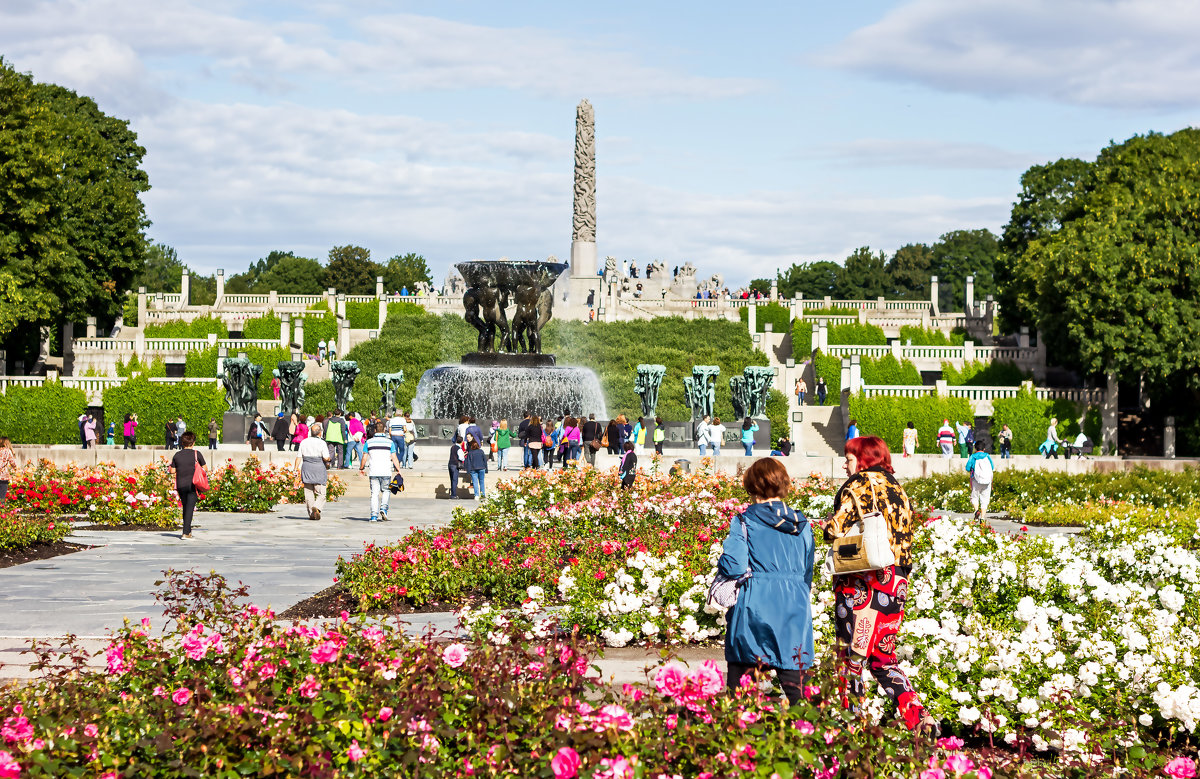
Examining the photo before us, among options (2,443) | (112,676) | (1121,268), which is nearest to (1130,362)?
(1121,268)

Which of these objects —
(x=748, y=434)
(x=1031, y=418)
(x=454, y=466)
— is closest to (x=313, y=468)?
(x=454, y=466)

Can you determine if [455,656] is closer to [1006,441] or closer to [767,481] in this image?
[767,481]

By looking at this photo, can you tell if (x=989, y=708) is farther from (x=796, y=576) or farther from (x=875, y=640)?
(x=796, y=576)

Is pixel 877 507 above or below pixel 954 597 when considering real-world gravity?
above

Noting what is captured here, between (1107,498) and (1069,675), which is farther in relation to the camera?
(1107,498)

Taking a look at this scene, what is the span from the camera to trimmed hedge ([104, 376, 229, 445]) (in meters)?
42.3

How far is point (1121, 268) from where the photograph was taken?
40.1 metres

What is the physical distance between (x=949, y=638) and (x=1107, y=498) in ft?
47.4

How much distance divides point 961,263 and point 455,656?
4187 inches

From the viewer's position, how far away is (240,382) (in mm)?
35938

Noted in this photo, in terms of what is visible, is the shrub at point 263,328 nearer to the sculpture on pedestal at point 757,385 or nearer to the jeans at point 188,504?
the sculpture on pedestal at point 757,385

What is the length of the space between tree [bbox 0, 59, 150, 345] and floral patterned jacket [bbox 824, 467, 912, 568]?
3939cm

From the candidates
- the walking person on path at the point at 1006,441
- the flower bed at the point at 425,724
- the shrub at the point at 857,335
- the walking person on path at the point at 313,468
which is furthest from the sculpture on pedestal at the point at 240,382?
the flower bed at the point at 425,724

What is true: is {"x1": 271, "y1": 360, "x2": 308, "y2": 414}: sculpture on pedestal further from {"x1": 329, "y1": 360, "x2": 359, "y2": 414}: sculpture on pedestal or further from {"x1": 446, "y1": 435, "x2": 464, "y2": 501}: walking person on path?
{"x1": 446, "y1": 435, "x2": 464, "y2": 501}: walking person on path
